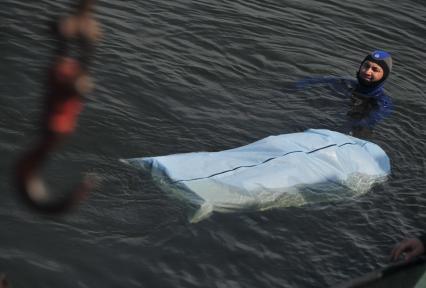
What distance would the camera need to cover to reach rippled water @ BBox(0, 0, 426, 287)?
193 inches

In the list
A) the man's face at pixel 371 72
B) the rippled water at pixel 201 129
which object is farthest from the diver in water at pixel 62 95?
the man's face at pixel 371 72

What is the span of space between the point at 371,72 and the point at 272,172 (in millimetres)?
3438

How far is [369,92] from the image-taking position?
8.46 meters

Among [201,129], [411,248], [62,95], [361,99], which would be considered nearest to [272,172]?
[411,248]

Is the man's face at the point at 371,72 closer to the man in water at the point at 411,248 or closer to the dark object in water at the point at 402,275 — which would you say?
the man in water at the point at 411,248

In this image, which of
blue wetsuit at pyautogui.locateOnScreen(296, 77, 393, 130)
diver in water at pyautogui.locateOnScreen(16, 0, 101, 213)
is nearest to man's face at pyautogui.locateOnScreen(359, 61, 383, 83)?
blue wetsuit at pyautogui.locateOnScreen(296, 77, 393, 130)

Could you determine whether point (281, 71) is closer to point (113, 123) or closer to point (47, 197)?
point (113, 123)

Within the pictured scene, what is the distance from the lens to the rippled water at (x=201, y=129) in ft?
16.1

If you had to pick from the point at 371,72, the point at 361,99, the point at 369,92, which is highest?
the point at 371,72

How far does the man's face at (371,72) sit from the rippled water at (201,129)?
0.53 metres

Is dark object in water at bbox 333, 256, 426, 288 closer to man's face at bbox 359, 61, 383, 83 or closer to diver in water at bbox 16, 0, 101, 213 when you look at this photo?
diver in water at bbox 16, 0, 101, 213

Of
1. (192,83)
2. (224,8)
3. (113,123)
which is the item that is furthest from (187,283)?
(224,8)

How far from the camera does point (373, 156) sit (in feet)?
20.6

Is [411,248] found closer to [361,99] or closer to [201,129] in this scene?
[201,129]
